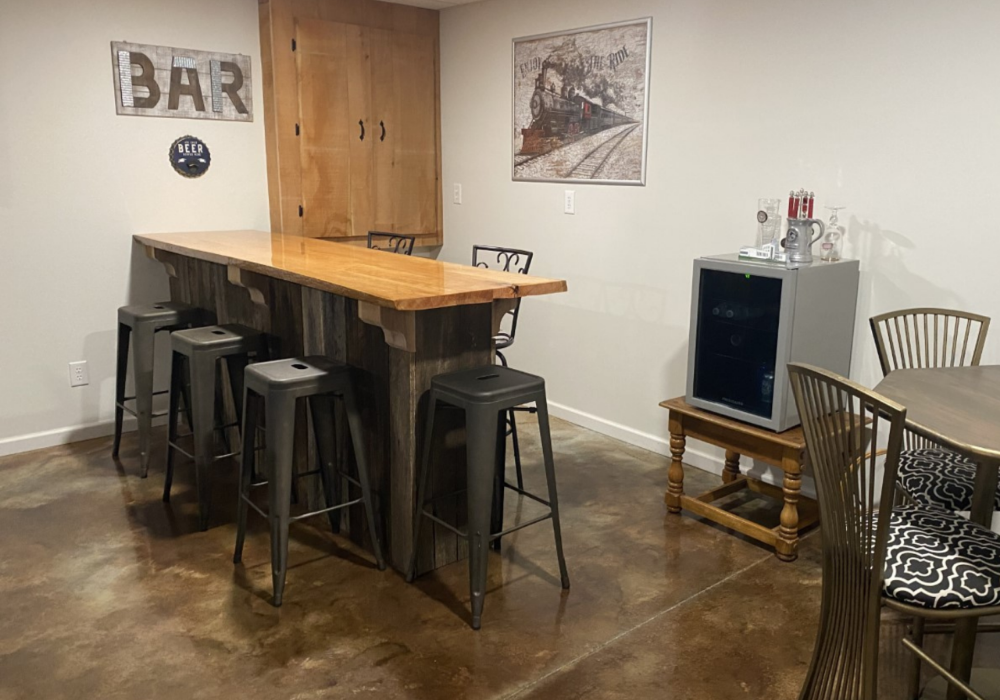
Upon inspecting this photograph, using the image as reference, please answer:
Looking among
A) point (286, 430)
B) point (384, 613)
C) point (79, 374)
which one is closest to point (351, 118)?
point (79, 374)

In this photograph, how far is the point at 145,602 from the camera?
8.64ft

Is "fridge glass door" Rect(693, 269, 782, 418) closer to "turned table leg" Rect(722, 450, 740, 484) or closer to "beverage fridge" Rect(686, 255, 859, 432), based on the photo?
"beverage fridge" Rect(686, 255, 859, 432)

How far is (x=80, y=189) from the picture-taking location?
397 cm

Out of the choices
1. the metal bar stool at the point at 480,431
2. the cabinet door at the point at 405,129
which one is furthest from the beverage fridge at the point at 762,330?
the cabinet door at the point at 405,129

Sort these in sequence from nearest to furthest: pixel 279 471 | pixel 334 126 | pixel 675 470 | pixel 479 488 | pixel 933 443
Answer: pixel 933 443 < pixel 479 488 < pixel 279 471 < pixel 675 470 < pixel 334 126

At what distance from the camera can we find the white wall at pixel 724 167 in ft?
9.27

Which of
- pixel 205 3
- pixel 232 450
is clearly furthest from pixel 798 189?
pixel 205 3

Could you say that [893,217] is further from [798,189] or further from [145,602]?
[145,602]

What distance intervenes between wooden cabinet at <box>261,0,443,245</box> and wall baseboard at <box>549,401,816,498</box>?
153 centimetres

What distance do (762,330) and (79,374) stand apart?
10.9 ft

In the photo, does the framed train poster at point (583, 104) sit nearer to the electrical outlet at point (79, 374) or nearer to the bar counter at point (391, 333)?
the bar counter at point (391, 333)

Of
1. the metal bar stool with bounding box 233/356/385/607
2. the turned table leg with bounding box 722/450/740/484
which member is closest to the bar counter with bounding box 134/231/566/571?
the metal bar stool with bounding box 233/356/385/607

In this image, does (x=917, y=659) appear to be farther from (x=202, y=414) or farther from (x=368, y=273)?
(x=202, y=414)

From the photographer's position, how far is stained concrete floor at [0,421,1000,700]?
2242 millimetres
